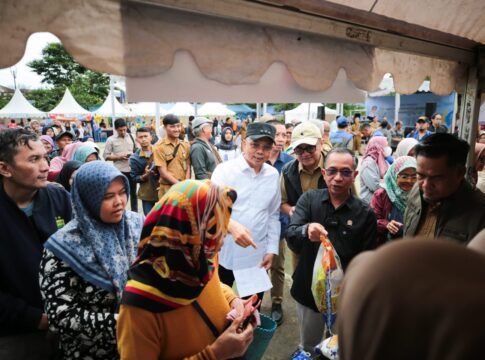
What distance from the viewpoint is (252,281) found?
2.33m

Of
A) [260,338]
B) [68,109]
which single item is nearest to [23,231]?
[260,338]

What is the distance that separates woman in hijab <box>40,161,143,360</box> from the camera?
1.43 meters

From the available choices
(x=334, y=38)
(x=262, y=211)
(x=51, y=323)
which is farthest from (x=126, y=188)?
(x=334, y=38)

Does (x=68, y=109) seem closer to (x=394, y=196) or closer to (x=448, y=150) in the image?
(x=394, y=196)

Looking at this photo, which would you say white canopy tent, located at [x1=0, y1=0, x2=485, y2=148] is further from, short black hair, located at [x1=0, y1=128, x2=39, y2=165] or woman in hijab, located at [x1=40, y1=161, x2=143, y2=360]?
short black hair, located at [x1=0, y1=128, x2=39, y2=165]

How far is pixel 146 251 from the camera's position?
48.1 inches

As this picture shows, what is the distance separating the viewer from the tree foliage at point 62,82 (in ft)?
136

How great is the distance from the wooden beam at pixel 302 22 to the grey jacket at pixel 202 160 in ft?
9.51

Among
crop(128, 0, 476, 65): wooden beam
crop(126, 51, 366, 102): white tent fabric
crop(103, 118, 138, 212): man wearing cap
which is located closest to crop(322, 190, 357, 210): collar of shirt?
crop(126, 51, 366, 102): white tent fabric

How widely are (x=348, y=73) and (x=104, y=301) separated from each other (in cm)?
229

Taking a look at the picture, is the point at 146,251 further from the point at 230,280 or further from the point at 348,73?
the point at 348,73

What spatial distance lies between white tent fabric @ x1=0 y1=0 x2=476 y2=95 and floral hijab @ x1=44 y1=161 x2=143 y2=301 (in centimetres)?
53

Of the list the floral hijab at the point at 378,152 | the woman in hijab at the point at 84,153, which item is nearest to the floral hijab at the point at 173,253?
the woman in hijab at the point at 84,153

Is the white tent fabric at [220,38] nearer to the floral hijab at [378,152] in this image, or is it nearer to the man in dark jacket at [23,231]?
the man in dark jacket at [23,231]
